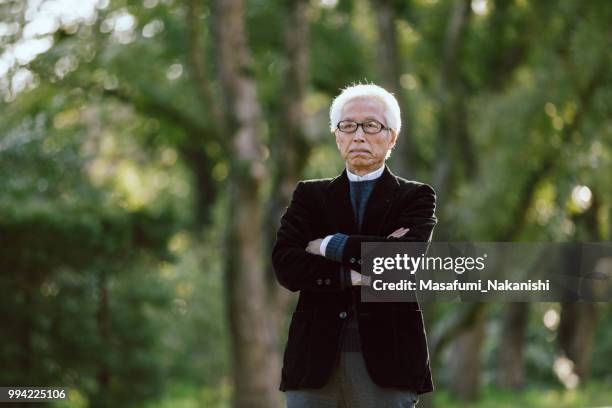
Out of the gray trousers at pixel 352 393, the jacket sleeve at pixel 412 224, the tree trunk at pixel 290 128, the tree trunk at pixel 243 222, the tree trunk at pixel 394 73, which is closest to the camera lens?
the gray trousers at pixel 352 393

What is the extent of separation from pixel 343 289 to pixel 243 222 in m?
9.23

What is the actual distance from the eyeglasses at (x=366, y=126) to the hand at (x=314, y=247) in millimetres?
356

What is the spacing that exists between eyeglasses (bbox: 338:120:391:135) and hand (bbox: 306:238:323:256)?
0.36 m

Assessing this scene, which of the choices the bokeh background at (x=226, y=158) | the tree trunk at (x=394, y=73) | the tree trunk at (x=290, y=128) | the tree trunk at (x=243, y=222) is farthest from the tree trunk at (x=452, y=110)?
the tree trunk at (x=243, y=222)

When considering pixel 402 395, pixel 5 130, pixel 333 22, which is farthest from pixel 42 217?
pixel 402 395

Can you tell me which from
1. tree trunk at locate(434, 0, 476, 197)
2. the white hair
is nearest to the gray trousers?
the white hair

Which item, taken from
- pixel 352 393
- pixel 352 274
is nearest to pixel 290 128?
pixel 352 274

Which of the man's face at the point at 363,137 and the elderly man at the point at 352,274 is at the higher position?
the man's face at the point at 363,137

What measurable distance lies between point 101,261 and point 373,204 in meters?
11.7

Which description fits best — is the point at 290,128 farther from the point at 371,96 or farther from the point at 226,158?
the point at 371,96

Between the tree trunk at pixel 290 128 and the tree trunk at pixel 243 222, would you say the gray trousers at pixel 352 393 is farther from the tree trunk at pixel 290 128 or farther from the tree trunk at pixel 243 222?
the tree trunk at pixel 290 128

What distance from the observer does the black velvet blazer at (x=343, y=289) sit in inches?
116

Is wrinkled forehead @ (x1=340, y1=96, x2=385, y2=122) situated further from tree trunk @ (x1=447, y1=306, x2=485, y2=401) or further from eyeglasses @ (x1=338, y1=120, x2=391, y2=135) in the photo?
tree trunk @ (x1=447, y1=306, x2=485, y2=401)

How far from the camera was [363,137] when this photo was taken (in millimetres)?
3104
